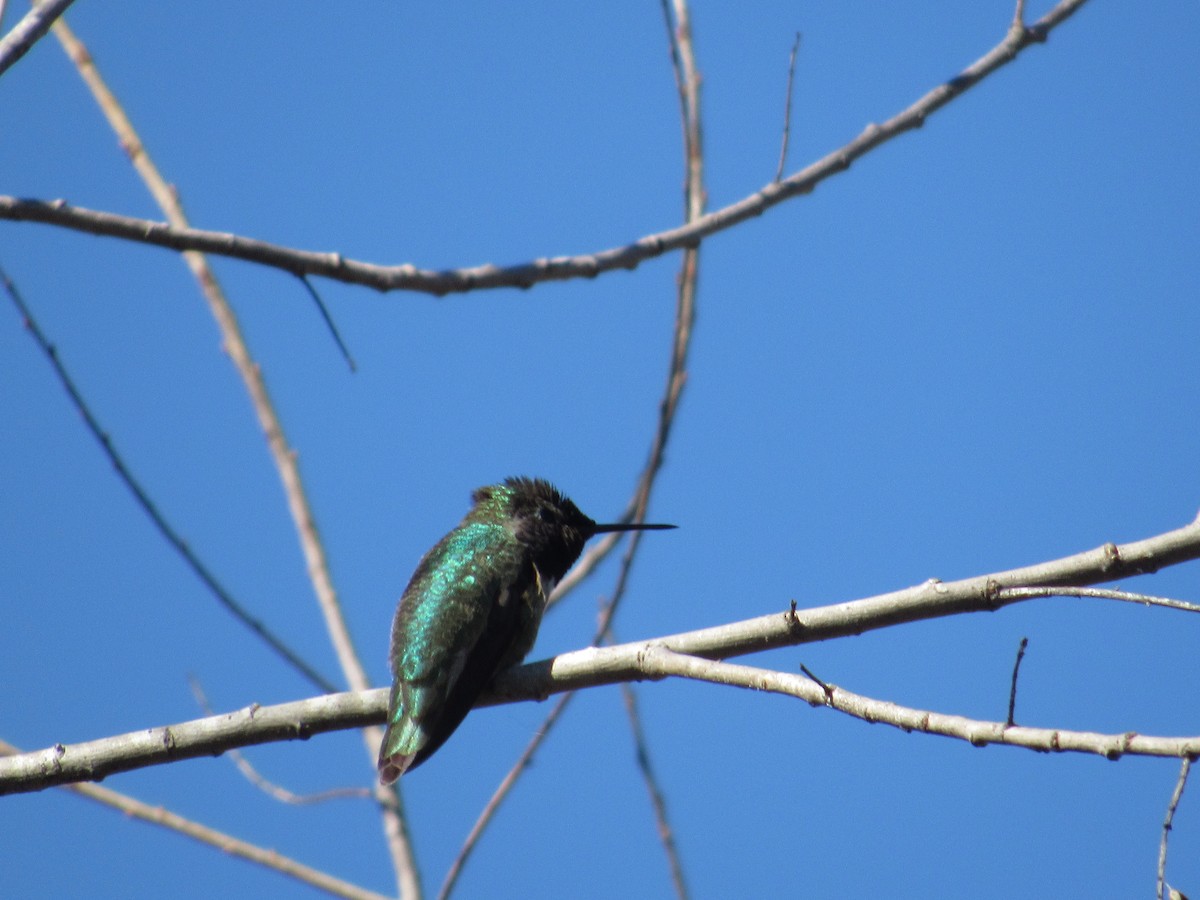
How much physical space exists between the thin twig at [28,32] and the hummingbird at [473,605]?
7.40 feet

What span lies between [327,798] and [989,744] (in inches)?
185

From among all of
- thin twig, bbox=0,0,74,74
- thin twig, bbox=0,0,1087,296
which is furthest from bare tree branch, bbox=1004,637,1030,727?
thin twig, bbox=0,0,74,74

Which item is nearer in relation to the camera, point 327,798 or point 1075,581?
point 1075,581

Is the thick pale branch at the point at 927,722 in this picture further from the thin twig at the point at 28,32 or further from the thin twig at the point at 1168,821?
the thin twig at the point at 28,32

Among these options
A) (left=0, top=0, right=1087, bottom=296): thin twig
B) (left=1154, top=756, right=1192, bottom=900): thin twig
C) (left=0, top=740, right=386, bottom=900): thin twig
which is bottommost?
(left=1154, top=756, right=1192, bottom=900): thin twig

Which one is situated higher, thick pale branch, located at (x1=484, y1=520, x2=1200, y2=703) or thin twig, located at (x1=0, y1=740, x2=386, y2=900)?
thin twig, located at (x1=0, y1=740, x2=386, y2=900)

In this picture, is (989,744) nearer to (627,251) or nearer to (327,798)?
(627,251)

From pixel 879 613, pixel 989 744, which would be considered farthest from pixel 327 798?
pixel 989 744

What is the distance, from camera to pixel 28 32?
3.21 metres

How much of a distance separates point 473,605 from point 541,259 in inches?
73.3

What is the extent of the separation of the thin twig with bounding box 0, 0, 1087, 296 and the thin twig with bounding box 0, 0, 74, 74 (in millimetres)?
380

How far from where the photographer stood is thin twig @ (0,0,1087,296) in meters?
3.38

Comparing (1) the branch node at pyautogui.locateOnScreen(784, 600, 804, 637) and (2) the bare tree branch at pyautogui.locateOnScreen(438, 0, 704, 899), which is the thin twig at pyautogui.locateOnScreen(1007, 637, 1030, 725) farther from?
(2) the bare tree branch at pyautogui.locateOnScreen(438, 0, 704, 899)

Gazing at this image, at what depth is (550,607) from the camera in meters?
5.77
